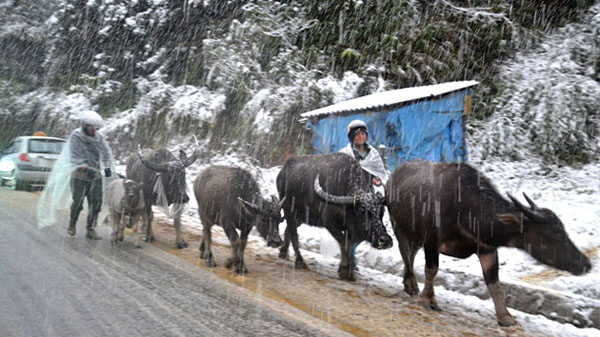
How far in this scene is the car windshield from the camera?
1435 centimetres

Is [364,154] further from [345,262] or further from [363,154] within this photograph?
[345,262]

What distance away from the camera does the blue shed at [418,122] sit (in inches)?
471

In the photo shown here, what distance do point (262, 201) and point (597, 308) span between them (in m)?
4.28

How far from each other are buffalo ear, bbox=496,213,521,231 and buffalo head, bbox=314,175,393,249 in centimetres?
149

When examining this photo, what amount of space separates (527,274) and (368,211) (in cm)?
274

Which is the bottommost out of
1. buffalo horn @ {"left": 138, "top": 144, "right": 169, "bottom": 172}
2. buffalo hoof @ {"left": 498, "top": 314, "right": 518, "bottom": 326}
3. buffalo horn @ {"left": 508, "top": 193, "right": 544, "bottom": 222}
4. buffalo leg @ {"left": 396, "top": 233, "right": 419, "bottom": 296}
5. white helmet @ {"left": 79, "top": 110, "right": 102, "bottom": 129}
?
buffalo hoof @ {"left": 498, "top": 314, "right": 518, "bottom": 326}

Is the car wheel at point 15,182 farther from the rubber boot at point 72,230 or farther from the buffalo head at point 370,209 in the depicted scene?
the buffalo head at point 370,209

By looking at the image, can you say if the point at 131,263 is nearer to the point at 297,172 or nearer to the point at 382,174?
the point at 297,172

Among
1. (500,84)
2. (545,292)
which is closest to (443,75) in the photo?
(500,84)

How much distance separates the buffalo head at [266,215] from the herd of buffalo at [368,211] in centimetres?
1

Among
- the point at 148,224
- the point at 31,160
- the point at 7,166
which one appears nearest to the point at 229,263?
the point at 148,224

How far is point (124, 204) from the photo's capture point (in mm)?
7805

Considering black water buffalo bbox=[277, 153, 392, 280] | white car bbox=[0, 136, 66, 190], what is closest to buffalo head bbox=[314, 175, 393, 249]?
black water buffalo bbox=[277, 153, 392, 280]

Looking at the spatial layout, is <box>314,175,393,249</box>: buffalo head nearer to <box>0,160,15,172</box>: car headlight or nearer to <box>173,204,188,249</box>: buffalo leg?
<box>173,204,188,249</box>: buffalo leg
